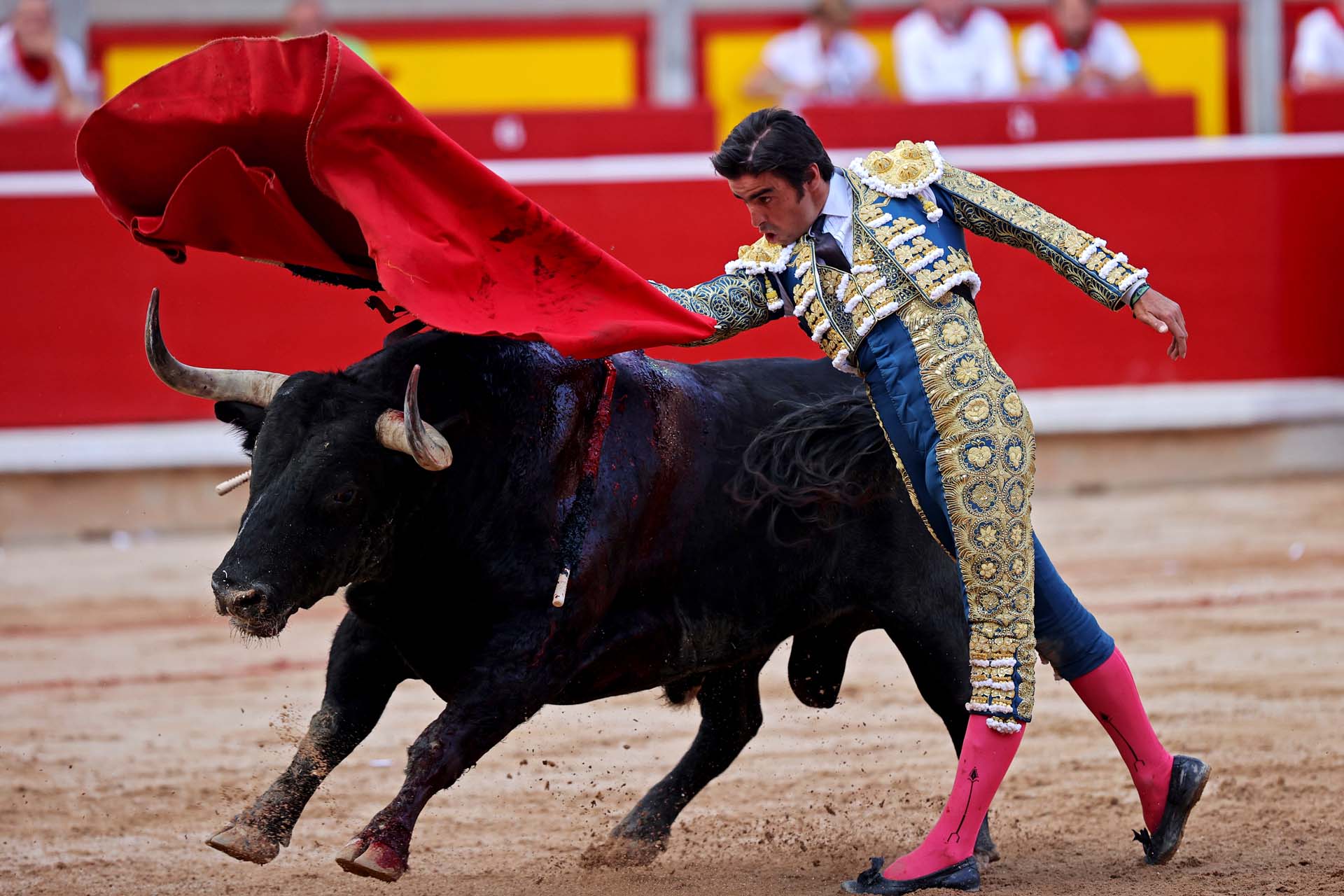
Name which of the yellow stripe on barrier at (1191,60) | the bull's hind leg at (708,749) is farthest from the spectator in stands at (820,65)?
the bull's hind leg at (708,749)

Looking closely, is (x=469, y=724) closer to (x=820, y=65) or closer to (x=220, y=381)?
(x=220, y=381)

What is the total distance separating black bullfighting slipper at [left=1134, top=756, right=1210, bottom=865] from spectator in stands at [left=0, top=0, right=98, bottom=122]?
5.76 metres

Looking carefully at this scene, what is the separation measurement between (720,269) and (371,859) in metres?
5.10

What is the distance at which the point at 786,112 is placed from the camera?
111 inches

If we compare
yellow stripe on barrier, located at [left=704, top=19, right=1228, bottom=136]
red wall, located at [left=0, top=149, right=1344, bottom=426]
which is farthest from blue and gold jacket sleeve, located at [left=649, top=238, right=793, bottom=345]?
yellow stripe on barrier, located at [left=704, top=19, right=1228, bottom=136]

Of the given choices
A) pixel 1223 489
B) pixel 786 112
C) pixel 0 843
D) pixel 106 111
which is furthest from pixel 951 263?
pixel 1223 489

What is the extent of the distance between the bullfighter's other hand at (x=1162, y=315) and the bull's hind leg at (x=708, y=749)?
3.60 ft

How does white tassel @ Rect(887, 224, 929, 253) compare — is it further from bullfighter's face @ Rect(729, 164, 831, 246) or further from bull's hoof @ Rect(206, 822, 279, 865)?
bull's hoof @ Rect(206, 822, 279, 865)

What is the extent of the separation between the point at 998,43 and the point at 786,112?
5727 mm

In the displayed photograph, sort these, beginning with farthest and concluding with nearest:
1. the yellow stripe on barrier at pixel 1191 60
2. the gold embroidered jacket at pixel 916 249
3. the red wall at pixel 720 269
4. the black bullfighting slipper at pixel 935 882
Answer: the yellow stripe on barrier at pixel 1191 60
the red wall at pixel 720 269
the black bullfighting slipper at pixel 935 882
the gold embroidered jacket at pixel 916 249

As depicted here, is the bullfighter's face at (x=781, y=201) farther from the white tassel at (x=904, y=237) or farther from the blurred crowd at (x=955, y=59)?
the blurred crowd at (x=955, y=59)

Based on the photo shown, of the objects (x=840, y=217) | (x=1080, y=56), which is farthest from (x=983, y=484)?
(x=1080, y=56)

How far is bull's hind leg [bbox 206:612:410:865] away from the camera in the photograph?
2.87m

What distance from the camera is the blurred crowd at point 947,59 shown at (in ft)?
26.9
